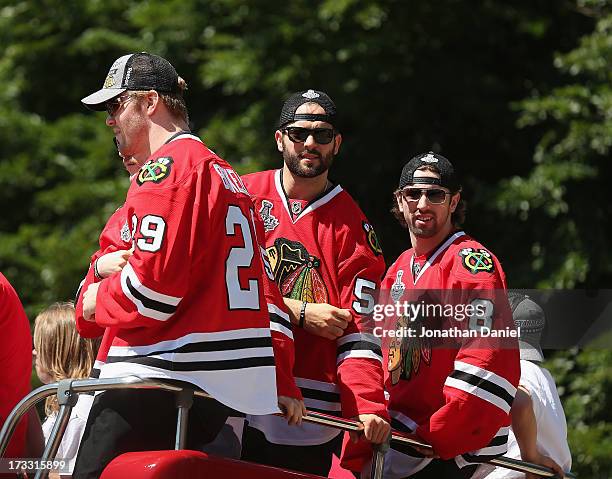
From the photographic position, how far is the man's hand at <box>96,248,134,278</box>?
437 centimetres

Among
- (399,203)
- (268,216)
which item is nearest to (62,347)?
(268,216)

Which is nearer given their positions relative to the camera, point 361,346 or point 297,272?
point 361,346

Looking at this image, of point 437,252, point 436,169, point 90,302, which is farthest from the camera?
point 436,169

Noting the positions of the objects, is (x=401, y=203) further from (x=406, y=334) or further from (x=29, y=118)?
(x=29, y=118)

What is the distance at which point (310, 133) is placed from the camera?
17.9 feet

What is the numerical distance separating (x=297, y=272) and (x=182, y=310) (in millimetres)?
1199

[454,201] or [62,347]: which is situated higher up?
[454,201]

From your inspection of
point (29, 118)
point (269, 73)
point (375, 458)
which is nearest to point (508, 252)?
point (269, 73)

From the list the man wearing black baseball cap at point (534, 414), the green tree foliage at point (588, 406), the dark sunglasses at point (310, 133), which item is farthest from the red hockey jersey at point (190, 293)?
the green tree foliage at point (588, 406)

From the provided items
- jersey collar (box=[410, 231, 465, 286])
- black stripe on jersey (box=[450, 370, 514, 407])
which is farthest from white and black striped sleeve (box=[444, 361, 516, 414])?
jersey collar (box=[410, 231, 465, 286])

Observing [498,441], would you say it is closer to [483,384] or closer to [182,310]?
[483,384]

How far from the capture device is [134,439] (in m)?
4.15

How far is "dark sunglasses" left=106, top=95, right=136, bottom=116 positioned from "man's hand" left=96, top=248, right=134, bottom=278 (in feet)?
1.63

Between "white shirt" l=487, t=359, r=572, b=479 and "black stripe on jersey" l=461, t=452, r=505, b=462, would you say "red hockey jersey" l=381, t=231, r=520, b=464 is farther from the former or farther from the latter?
"white shirt" l=487, t=359, r=572, b=479
